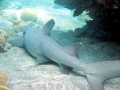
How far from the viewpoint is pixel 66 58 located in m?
3.76

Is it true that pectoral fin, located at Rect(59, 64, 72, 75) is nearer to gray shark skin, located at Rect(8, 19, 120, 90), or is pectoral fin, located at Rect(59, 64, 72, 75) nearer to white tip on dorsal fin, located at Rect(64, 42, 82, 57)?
gray shark skin, located at Rect(8, 19, 120, 90)

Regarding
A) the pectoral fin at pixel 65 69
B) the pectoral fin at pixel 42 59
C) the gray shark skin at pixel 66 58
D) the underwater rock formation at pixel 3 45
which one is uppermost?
the gray shark skin at pixel 66 58

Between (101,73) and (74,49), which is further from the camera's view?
(74,49)

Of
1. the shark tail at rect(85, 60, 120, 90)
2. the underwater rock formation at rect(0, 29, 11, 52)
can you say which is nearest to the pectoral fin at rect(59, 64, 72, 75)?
the shark tail at rect(85, 60, 120, 90)

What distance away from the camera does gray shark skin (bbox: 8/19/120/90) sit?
3.12 meters

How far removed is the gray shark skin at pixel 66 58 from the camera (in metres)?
3.12

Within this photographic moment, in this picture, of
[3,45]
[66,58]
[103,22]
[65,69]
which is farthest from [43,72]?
[103,22]

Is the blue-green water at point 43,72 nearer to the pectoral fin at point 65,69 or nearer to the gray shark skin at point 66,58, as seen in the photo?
the pectoral fin at point 65,69

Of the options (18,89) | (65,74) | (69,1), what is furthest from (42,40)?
(69,1)

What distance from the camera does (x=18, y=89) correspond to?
2.94 metres

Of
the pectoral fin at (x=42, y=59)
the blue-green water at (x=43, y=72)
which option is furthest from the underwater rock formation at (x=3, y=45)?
the pectoral fin at (x=42, y=59)

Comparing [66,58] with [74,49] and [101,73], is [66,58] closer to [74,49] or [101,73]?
[74,49]

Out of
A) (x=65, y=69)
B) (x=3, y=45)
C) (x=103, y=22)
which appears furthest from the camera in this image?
(x=103, y=22)

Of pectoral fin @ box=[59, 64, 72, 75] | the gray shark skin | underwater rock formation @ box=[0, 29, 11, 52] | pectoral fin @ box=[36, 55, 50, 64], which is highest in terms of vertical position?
the gray shark skin
